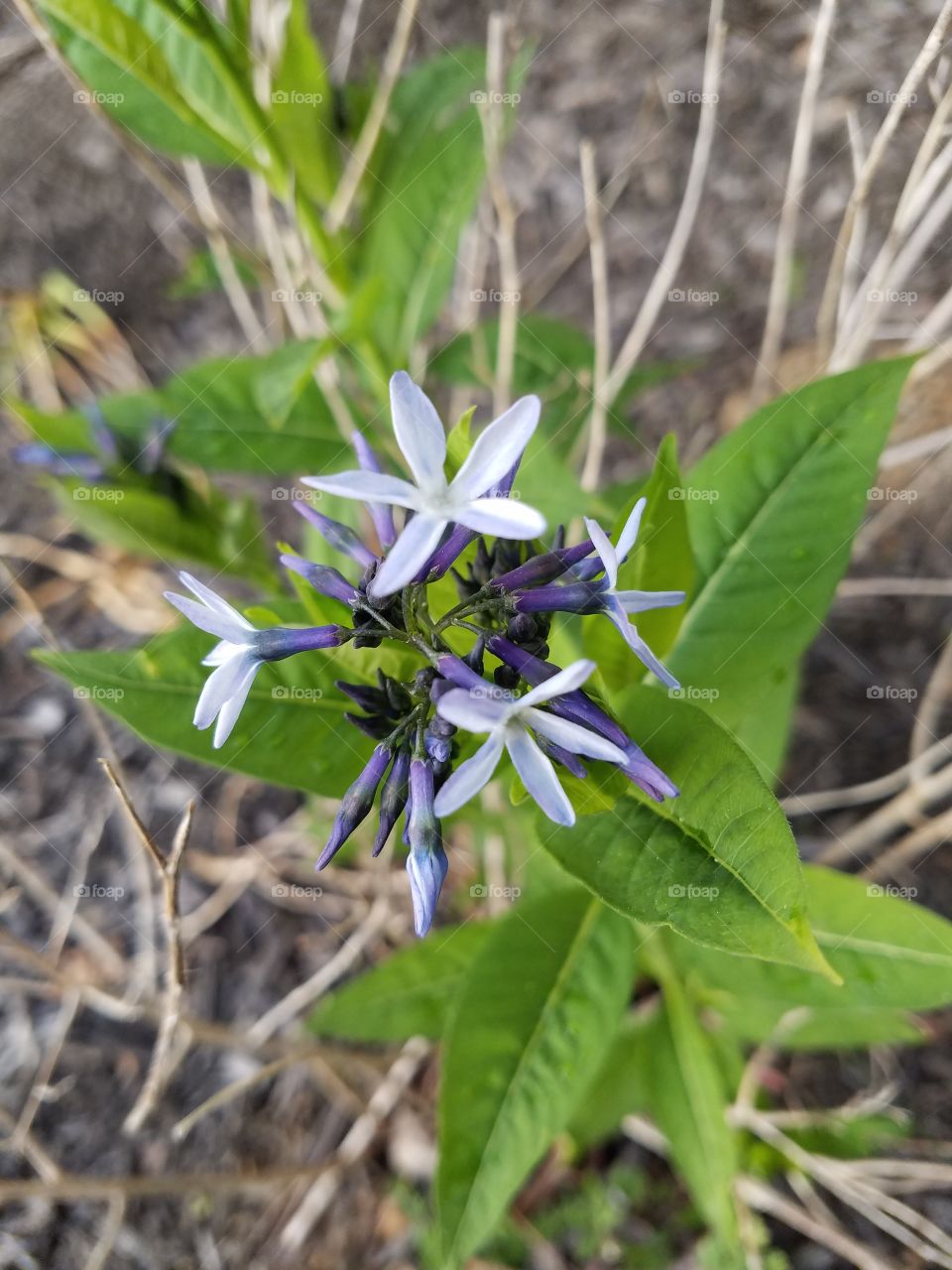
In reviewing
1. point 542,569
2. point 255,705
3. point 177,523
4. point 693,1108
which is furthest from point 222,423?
point 693,1108

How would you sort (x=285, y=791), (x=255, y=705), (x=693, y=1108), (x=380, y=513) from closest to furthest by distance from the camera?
(x=380, y=513)
(x=255, y=705)
(x=693, y=1108)
(x=285, y=791)

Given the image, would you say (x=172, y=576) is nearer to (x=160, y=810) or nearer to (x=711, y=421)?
(x=160, y=810)

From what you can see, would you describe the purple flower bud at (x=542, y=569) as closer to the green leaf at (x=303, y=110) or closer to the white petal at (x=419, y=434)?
the white petal at (x=419, y=434)

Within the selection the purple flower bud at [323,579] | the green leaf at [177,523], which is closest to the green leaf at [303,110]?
the green leaf at [177,523]

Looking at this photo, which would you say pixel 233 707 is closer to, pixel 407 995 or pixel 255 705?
pixel 255 705

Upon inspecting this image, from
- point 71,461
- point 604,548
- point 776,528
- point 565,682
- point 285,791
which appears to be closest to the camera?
point 565,682

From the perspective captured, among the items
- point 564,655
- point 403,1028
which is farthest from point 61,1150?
point 564,655

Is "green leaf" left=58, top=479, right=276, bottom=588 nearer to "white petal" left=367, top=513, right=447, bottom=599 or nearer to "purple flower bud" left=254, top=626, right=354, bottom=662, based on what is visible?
"purple flower bud" left=254, top=626, right=354, bottom=662

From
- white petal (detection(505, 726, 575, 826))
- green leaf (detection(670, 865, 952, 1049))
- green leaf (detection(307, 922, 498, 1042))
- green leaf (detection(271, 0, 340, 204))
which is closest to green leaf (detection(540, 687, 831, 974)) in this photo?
white petal (detection(505, 726, 575, 826))
